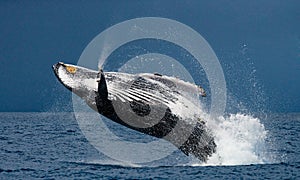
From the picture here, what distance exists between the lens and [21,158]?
19953mm

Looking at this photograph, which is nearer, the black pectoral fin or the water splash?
the black pectoral fin

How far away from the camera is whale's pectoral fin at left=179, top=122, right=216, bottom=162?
13.2 metres

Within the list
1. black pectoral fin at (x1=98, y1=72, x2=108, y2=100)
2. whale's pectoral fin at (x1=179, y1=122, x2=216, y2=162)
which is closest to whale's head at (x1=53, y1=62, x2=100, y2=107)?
black pectoral fin at (x1=98, y1=72, x2=108, y2=100)

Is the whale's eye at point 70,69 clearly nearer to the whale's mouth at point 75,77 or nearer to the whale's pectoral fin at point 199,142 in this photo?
the whale's mouth at point 75,77

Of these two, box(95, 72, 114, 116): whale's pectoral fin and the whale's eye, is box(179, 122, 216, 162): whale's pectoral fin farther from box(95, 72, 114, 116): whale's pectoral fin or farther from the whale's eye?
the whale's eye

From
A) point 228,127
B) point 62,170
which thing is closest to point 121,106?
point 228,127

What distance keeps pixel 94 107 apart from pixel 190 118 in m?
2.43

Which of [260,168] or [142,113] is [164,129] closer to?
[142,113]

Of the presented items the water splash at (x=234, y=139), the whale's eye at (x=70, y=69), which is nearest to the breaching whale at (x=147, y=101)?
the whale's eye at (x=70, y=69)

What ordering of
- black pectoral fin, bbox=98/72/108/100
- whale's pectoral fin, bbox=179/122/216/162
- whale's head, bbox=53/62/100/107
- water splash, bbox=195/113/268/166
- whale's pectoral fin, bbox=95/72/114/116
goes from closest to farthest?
1. black pectoral fin, bbox=98/72/108/100
2. whale's pectoral fin, bbox=95/72/114/116
3. whale's head, bbox=53/62/100/107
4. whale's pectoral fin, bbox=179/122/216/162
5. water splash, bbox=195/113/268/166

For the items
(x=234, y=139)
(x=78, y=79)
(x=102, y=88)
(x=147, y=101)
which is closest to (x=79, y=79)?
(x=78, y=79)

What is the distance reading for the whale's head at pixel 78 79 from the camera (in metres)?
12.2

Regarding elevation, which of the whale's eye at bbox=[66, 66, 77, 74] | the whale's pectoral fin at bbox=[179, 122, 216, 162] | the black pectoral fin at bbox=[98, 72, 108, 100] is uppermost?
the whale's eye at bbox=[66, 66, 77, 74]

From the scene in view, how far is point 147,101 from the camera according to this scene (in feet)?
41.1
